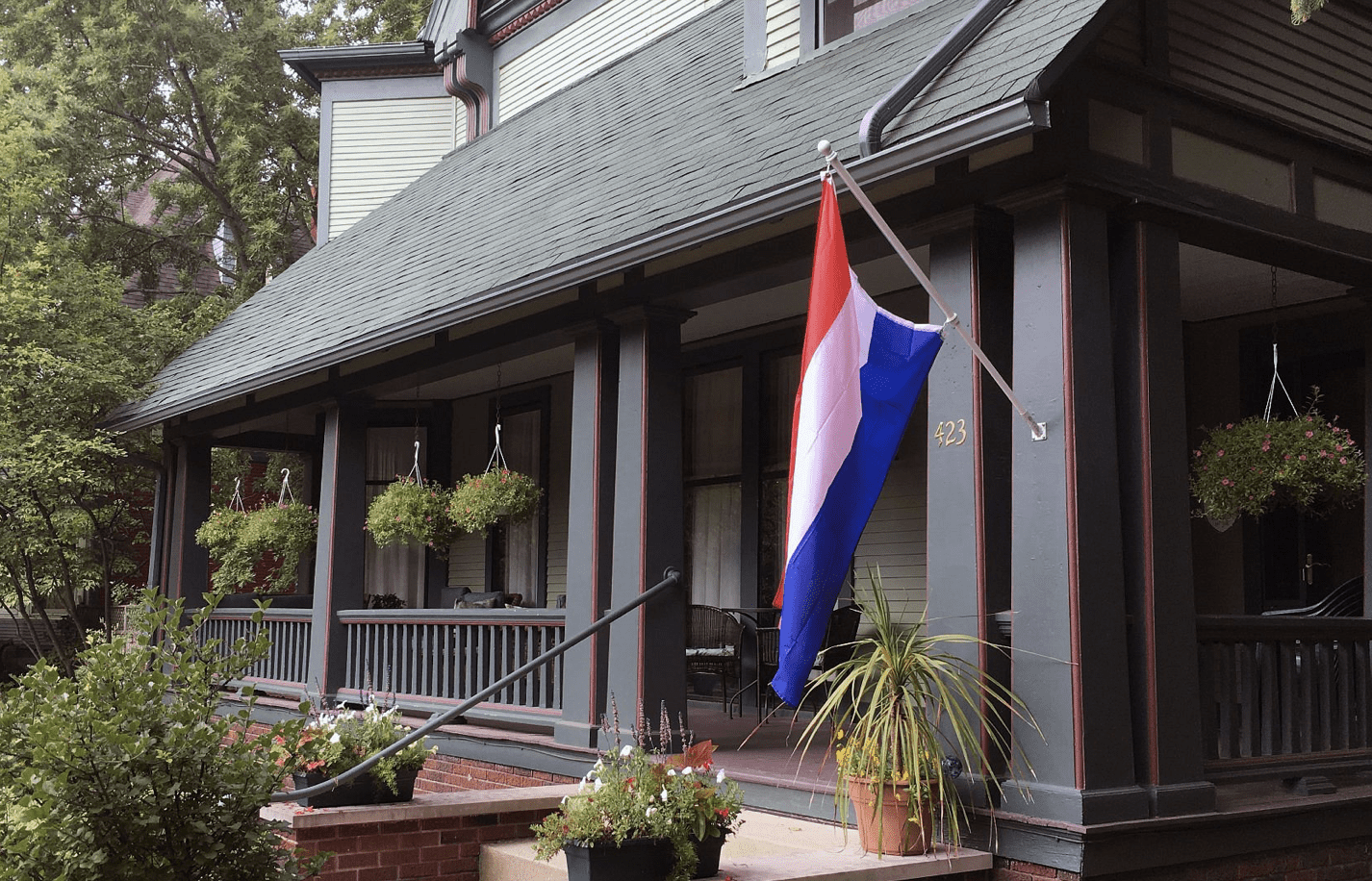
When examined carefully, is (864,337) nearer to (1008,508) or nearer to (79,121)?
(1008,508)

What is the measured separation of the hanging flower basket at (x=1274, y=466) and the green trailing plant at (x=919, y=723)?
1.76m

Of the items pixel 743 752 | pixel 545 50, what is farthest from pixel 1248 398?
pixel 545 50

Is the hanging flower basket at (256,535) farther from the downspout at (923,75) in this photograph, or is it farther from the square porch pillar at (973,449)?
the downspout at (923,75)

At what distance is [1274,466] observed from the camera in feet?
20.1

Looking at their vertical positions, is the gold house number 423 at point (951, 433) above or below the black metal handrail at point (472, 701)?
above

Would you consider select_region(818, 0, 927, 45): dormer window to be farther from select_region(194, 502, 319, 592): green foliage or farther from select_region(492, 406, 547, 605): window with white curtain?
select_region(194, 502, 319, 592): green foliage

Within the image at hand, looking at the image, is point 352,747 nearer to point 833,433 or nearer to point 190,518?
point 833,433

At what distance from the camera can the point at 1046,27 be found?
5.46 m

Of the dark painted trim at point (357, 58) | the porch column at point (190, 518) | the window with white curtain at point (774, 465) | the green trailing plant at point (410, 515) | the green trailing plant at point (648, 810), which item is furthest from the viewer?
the dark painted trim at point (357, 58)

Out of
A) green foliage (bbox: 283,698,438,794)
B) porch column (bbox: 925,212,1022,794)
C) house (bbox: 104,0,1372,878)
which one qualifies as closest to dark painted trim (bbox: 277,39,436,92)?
house (bbox: 104,0,1372,878)

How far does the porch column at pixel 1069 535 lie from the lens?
16.7ft

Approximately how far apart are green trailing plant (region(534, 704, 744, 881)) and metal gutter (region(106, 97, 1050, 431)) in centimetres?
250

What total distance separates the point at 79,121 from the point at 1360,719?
19.5m

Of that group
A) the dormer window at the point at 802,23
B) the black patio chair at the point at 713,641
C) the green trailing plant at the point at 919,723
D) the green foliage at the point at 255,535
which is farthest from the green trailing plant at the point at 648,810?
the green foliage at the point at 255,535
